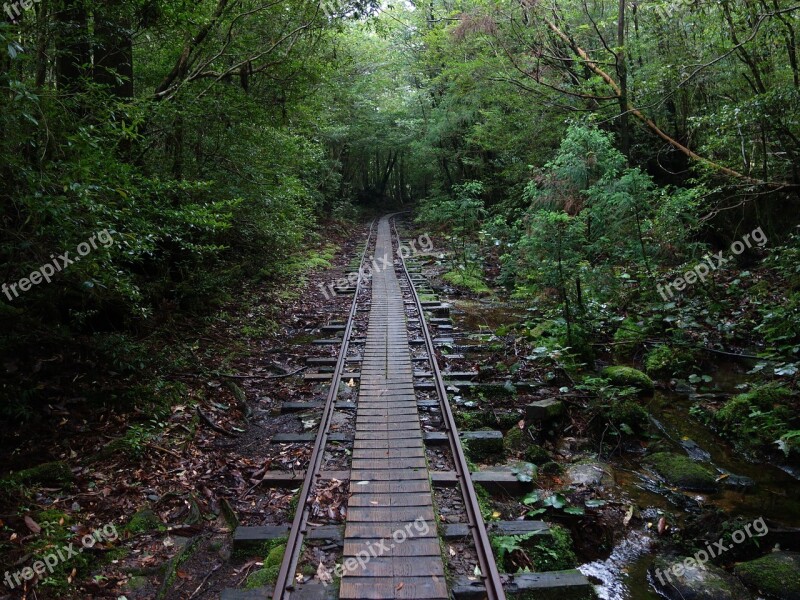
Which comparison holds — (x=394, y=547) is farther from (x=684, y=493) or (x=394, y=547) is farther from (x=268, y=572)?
(x=684, y=493)

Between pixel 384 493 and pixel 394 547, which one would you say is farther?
pixel 384 493

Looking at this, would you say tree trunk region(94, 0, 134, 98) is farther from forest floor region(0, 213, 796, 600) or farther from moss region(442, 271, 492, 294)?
moss region(442, 271, 492, 294)

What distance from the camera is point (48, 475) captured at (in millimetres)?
4402

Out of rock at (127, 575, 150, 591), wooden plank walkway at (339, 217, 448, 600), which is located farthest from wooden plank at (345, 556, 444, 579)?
rock at (127, 575, 150, 591)

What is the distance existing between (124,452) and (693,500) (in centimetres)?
594

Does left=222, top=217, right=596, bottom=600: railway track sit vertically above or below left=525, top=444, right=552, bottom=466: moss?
above
